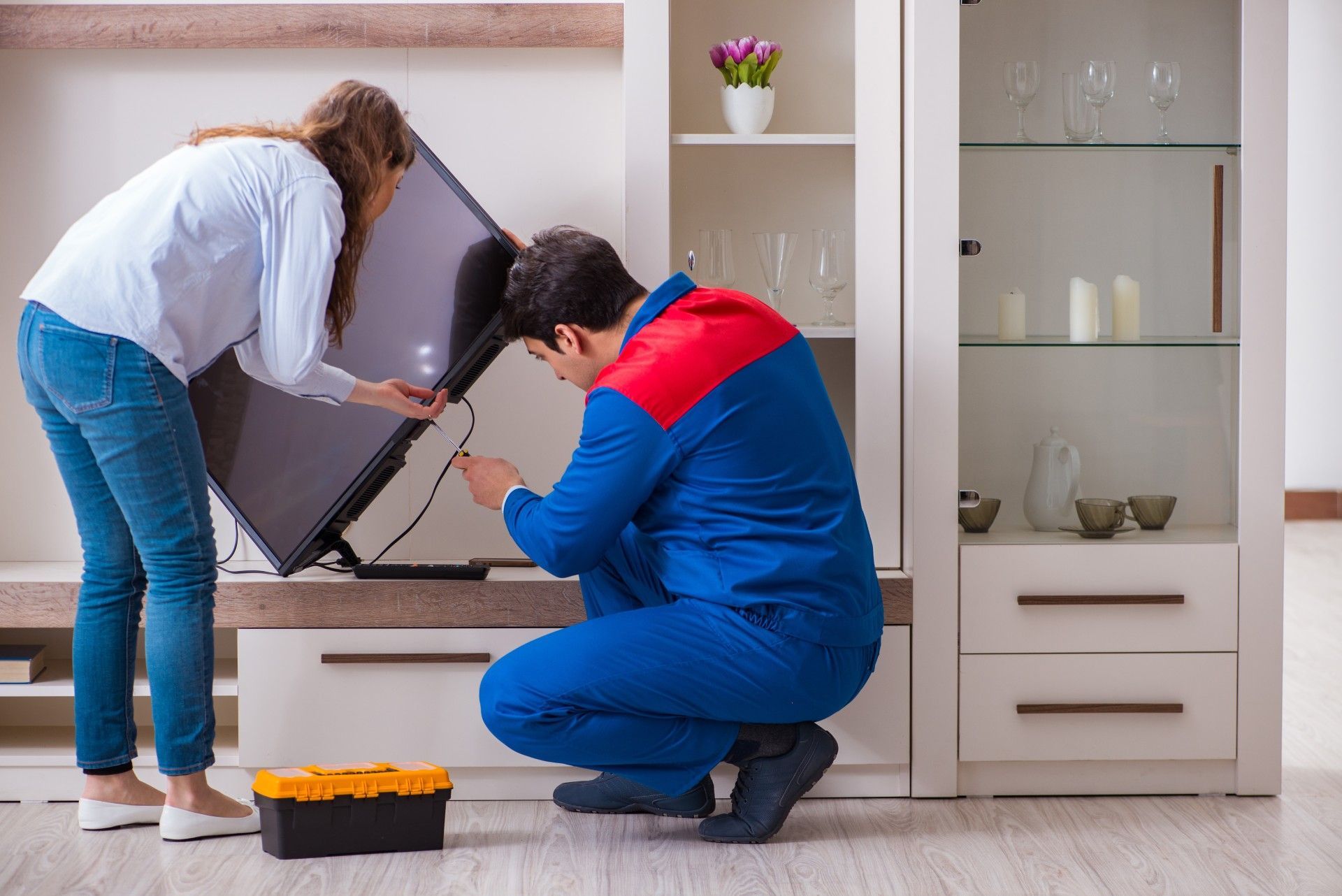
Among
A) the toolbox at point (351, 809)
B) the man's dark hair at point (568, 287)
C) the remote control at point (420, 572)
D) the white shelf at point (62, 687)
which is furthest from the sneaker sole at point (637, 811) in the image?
the man's dark hair at point (568, 287)

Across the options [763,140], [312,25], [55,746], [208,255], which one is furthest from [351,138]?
[55,746]

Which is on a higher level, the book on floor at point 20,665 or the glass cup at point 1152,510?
the glass cup at point 1152,510

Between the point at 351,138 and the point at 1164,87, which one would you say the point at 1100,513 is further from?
the point at 351,138

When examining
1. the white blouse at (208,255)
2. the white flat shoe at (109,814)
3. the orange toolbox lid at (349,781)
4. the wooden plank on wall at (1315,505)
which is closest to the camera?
the white blouse at (208,255)

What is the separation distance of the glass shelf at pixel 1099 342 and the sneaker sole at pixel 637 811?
3.09 ft

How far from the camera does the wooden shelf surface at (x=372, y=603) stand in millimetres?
1997

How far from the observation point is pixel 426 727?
6.59 ft

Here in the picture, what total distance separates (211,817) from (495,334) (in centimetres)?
91

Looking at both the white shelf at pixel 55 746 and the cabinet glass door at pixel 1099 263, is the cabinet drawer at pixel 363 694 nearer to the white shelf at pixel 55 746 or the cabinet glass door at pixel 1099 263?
the white shelf at pixel 55 746

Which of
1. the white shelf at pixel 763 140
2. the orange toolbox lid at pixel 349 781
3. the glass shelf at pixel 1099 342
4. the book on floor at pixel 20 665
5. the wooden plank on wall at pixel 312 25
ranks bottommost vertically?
the orange toolbox lid at pixel 349 781

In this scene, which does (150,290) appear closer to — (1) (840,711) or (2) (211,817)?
(2) (211,817)

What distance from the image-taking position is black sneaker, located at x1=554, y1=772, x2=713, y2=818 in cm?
189

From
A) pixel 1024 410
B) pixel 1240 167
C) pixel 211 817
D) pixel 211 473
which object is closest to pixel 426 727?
pixel 211 817

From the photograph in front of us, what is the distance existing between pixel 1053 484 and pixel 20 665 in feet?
6.24
